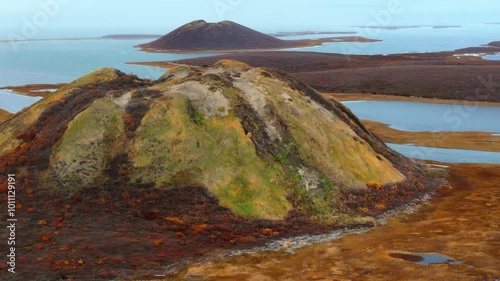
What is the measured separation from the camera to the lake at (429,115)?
76.2 meters

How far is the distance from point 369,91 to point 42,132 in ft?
289

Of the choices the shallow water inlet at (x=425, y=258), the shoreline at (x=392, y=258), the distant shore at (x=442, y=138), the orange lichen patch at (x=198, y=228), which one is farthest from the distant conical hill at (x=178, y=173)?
the distant shore at (x=442, y=138)

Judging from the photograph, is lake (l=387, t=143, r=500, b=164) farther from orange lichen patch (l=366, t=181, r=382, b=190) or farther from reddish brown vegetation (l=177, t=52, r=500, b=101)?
reddish brown vegetation (l=177, t=52, r=500, b=101)

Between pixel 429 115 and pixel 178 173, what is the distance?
65.2 metres

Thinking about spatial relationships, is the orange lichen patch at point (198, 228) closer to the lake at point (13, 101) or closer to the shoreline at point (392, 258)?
the shoreline at point (392, 258)

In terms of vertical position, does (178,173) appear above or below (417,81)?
below

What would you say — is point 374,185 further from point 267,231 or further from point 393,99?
point 393,99

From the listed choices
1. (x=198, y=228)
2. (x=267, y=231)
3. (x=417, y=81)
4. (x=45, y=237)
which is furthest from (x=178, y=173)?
(x=417, y=81)

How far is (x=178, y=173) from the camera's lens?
119ft

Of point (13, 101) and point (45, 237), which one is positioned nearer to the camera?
point (45, 237)

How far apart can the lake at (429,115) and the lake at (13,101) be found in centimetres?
6438

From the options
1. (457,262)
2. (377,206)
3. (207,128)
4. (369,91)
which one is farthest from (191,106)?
(369,91)

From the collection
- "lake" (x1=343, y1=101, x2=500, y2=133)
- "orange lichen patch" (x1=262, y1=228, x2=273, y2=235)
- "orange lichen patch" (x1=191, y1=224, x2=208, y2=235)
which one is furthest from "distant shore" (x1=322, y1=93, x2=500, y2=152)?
"orange lichen patch" (x1=191, y1=224, x2=208, y2=235)

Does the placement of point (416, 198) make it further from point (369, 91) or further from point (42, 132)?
point (369, 91)
